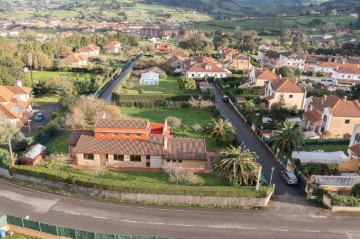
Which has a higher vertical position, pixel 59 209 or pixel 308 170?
pixel 308 170

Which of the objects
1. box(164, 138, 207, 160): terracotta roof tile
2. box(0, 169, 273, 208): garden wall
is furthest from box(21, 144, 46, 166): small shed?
box(164, 138, 207, 160): terracotta roof tile

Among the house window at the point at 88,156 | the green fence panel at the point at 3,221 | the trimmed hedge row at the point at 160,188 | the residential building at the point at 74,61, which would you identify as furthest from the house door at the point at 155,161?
the residential building at the point at 74,61

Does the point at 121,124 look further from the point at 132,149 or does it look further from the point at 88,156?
the point at 88,156

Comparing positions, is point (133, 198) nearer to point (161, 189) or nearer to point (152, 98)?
point (161, 189)

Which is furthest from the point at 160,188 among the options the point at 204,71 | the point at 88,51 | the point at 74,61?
the point at 88,51

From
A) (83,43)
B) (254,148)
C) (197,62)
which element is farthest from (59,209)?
(83,43)

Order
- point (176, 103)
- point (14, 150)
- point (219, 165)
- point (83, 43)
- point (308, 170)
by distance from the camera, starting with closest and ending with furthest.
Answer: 1. point (219, 165)
2. point (308, 170)
3. point (14, 150)
4. point (176, 103)
5. point (83, 43)

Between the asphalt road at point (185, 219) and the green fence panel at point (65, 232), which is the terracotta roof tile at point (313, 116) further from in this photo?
the green fence panel at point (65, 232)
